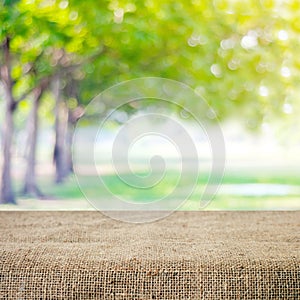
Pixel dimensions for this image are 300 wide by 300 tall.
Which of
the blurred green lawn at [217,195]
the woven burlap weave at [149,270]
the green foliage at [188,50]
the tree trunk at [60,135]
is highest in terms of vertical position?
the green foliage at [188,50]

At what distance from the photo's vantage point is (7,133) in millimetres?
2367

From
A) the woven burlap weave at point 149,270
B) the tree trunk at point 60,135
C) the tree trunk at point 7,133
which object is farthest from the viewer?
the tree trunk at point 60,135

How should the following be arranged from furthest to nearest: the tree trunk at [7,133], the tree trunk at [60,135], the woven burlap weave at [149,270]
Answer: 1. the tree trunk at [60,135]
2. the tree trunk at [7,133]
3. the woven burlap weave at [149,270]

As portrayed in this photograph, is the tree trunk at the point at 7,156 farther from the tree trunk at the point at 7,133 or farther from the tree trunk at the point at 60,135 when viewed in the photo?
the tree trunk at the point at 60,135

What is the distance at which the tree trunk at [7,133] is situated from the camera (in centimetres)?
235

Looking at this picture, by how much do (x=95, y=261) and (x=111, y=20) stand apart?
169cm

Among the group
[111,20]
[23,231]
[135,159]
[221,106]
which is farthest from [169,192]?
[23,231]

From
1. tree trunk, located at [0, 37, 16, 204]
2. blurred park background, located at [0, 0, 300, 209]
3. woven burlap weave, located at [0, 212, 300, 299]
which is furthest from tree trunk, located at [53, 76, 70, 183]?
woven burlap weave, located at [0, 212, 300, 299]

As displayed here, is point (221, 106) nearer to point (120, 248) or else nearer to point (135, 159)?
point (135, 159)

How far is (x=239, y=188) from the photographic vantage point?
8.33 ft

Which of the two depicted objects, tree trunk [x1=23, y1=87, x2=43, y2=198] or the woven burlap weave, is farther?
tree trunk [x1=23, y1=87, x2=43, y2=198]

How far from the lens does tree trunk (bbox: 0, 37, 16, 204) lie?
235 centimetres

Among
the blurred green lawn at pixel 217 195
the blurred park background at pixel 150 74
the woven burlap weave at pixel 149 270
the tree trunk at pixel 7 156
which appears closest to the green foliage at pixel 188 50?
the blurred park background at pixel 150 74

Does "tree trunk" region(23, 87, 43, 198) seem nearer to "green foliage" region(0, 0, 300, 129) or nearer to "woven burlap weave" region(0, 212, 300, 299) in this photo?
"green foliage" region(0, 0, 300, 129)
